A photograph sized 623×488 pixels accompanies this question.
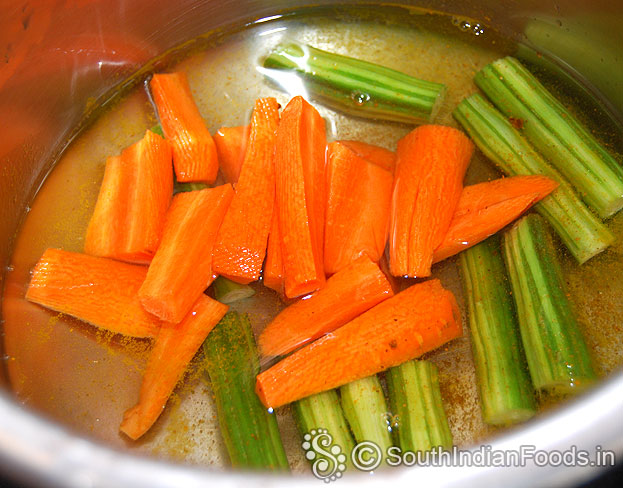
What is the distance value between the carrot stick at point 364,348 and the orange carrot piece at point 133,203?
579 millimetres

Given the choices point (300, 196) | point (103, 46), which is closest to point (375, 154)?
point (300, 196)

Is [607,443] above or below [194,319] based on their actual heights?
above

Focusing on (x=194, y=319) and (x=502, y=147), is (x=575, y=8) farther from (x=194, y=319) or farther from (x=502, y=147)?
(x=194, y=319)

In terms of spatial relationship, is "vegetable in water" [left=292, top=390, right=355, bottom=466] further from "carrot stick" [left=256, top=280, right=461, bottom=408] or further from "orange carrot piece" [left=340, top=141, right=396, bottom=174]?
"orange carrot piece" [left=340, top=141, right=396, bottom=174]

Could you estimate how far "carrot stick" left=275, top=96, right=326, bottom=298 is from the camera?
1606 millimetres

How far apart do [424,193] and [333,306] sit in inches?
17.9

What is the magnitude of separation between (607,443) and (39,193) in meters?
1.98

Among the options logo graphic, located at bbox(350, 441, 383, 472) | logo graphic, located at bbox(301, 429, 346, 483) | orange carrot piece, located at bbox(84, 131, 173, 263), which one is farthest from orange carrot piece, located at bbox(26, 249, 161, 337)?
logo graphic, located at bbox(350, 441, 383, 472)

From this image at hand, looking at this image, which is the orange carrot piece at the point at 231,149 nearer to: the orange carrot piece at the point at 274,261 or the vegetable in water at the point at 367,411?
the orange carrot piece at the point at 274,261

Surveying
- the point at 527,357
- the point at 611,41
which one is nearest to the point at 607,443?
the point at 527,357

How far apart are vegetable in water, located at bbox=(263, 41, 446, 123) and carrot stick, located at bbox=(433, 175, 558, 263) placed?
0.43 metres

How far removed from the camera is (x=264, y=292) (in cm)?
180

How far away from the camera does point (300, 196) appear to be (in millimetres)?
1649

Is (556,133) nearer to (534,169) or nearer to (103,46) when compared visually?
(534,169)
